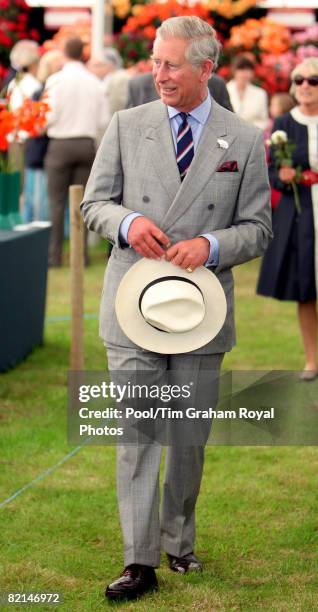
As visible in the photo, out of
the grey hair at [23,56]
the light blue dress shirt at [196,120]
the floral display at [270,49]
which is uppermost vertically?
the light blue dress shirt at [196,120]

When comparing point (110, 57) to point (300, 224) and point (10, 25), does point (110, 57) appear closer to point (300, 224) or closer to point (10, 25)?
point (10, 25)

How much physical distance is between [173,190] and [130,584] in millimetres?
1380

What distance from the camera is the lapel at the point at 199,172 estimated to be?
4.34 metres

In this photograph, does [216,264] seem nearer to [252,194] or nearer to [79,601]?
[252,194]

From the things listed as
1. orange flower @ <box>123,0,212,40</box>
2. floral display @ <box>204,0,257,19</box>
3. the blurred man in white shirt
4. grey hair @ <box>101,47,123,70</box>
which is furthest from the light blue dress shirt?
floral display @ <box>204,0,257,19</box>

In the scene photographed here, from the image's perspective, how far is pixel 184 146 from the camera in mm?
4441

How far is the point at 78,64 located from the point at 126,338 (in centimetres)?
833

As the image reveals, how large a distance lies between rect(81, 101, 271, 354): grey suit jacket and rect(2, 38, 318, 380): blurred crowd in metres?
3.13

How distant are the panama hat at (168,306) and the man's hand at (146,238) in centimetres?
5

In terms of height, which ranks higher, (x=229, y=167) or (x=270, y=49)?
(x=229, y=167)

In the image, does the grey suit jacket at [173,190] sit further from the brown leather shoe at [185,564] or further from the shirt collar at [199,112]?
the brown leather shoe at [185,564]

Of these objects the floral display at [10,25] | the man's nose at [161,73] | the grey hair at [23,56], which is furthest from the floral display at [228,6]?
the man's nose at [161,73]

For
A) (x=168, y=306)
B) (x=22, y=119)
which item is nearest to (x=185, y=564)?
(x=168, y=306)

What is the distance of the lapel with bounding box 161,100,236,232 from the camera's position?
4.34 m
